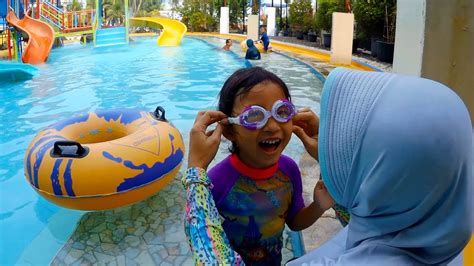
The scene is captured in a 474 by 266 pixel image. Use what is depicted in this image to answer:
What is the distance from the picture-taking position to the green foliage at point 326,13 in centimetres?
1327

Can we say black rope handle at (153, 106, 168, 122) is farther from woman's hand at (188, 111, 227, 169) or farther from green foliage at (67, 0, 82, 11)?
green foliage at (67, 0, 82, 11)

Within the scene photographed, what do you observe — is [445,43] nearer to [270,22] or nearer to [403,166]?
[403,166]

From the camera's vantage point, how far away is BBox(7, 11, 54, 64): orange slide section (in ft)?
41.3

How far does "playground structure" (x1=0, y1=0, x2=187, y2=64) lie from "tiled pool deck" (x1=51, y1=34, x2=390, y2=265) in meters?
10.9

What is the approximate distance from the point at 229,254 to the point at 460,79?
2.09 metres

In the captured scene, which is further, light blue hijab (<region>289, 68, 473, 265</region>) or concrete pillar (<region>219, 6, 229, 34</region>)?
concrete pillar (<region>219, 6, 229, 34</region>)

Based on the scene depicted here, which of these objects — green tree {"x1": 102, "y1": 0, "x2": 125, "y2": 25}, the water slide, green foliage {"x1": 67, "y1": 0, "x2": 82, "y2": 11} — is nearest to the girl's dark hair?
the water slide

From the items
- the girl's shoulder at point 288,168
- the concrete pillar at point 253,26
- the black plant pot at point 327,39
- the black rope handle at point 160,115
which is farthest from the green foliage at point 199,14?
the girl's shoulder at point 288,168

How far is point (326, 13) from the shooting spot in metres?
14.3

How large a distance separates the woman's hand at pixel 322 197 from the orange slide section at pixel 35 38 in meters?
12.9

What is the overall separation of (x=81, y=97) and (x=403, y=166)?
777 centimetres

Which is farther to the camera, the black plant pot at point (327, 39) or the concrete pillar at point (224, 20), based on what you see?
the concrete pillar at point (224, 20)

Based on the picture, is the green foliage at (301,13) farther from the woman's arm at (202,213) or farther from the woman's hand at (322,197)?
the woman's arm at (202,213)

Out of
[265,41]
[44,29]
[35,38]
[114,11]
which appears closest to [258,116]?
[265,41]
